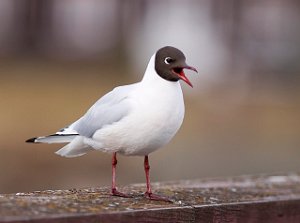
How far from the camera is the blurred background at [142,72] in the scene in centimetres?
866

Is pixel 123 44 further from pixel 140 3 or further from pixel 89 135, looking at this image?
pixel 89 135

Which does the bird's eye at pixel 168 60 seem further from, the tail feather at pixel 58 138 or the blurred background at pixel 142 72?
the blurred background at pixel 142 72

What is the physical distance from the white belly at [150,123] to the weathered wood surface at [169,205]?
0.20 m

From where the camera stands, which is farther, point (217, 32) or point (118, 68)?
point (217, 32)

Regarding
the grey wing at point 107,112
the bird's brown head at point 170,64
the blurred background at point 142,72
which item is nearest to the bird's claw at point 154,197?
the grey wing at point 107,112

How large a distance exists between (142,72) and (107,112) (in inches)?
423

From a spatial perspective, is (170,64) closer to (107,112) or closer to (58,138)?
(107,112)

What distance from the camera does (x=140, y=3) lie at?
1627 cm

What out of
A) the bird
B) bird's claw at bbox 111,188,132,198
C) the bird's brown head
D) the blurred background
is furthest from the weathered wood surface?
the blurred background

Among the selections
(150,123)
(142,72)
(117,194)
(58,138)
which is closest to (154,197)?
(117,194)

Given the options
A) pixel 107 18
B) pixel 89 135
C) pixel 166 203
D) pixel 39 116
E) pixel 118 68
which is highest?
pixel 107 18

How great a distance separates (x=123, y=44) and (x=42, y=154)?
22.0ft

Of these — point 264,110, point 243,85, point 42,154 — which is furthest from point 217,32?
point 42,154

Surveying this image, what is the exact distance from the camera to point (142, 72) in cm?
1420
